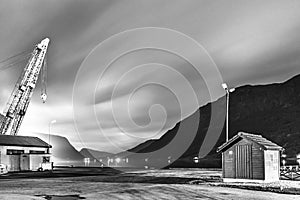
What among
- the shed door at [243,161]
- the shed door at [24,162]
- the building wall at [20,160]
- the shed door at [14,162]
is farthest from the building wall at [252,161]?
the shed door at [14,162]

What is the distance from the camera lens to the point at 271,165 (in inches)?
1556

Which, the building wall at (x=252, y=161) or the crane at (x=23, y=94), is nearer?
the building wall at (x=252, y=161)

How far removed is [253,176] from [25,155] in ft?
→ 174

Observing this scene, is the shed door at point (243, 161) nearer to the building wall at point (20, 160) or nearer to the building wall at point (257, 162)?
the building wall at point (257, 162)

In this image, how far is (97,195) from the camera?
86.5 ft

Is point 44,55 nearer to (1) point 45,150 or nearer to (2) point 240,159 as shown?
(1) point 45,150

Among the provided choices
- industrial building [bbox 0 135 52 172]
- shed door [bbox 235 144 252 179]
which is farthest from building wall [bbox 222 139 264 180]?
industrial building [bbox 0 135 52 172]

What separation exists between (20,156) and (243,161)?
2072 inches

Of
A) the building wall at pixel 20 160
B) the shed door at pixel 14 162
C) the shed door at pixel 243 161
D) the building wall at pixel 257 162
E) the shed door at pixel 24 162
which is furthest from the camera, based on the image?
the shed door at pixel 24 162

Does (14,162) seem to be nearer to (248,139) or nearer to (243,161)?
(243,161)

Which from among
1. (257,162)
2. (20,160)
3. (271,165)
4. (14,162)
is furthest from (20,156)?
(271,165)

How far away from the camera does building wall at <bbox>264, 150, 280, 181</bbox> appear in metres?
38.3

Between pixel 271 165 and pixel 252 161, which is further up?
pixel 252 161

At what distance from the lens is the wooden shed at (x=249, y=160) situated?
3819 cm
